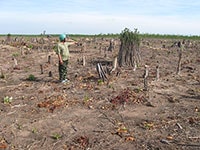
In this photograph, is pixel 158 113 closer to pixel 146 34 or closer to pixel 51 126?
pixel 51 126

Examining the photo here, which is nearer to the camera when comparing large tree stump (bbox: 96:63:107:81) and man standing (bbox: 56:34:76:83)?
man standing (bbox: 56:34:76:83)

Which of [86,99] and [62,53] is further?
[62,53]

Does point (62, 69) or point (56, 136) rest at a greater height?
point (62, 69)

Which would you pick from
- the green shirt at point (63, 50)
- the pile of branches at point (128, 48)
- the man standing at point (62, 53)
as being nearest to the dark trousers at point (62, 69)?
the man standing at point (62, 53)

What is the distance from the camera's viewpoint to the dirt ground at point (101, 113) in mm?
6242

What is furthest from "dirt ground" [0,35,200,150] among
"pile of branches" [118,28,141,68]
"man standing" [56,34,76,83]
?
"pile of branches" [118,28,141,68]

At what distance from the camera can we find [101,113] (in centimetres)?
796

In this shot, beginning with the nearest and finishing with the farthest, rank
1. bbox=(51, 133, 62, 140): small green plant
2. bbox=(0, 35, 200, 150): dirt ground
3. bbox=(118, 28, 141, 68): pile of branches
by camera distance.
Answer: bbox=(0, 35, 200, 150): dirt ground
bbox=(51, 133, 62, 140): small green plant
bbox=(118, 28, 141, 68): pile of branches

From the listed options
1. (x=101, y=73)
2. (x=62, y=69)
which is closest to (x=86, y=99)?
(x=101, y=73)

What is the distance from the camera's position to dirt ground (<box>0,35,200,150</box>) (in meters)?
6.24

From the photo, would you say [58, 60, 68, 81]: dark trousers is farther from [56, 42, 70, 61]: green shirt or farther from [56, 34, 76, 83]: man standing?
[56, 42, 70, 61]: green shirt

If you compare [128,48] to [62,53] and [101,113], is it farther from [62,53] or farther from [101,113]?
[101,113]

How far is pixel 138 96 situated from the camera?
30.1 ft

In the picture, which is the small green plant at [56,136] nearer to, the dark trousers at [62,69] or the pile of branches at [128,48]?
the dark trousers at [62,69]
